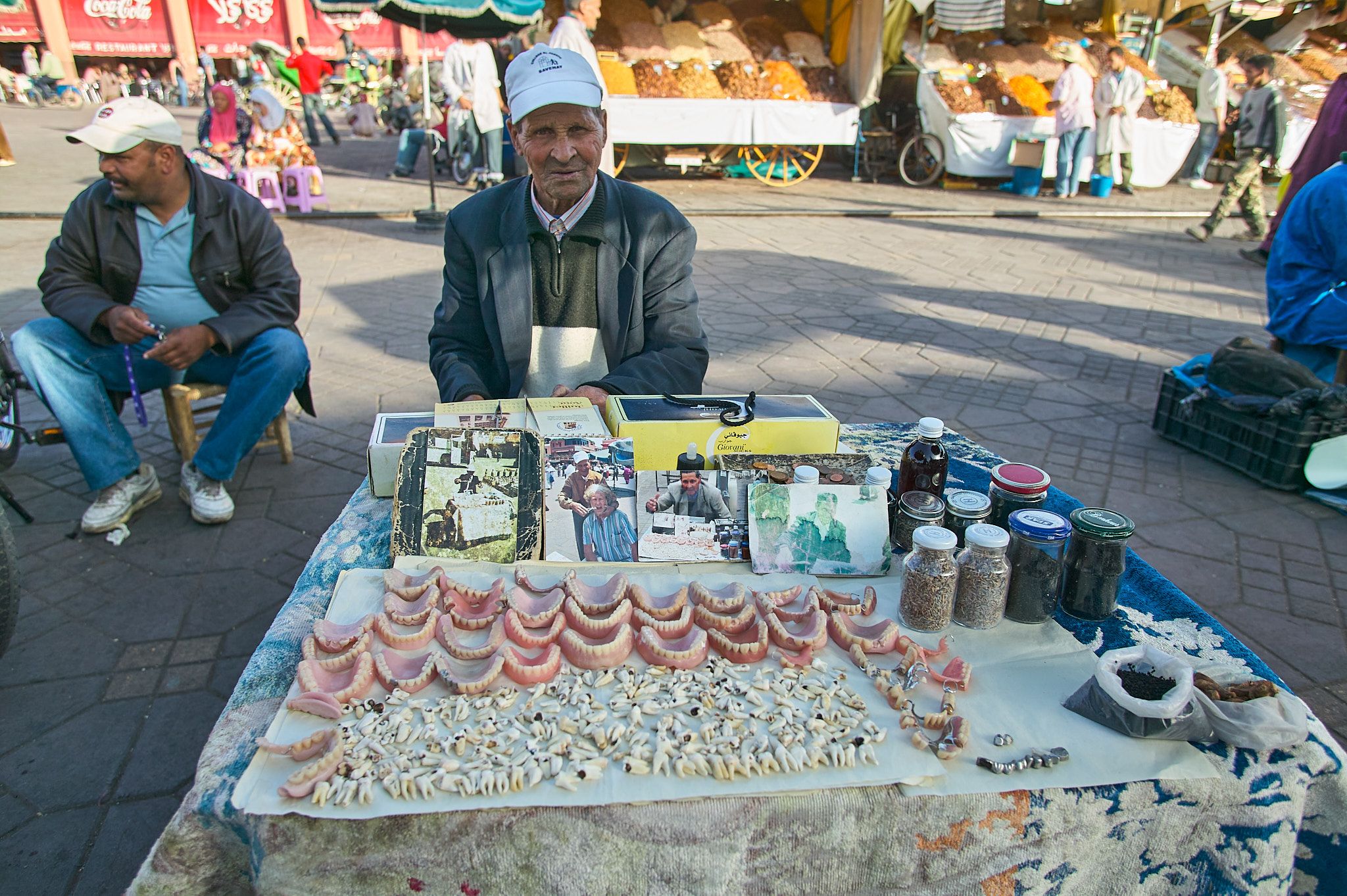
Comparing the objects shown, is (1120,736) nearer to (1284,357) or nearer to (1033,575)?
(1033,575)

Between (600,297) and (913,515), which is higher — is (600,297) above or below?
above

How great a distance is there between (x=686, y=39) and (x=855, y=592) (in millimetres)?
10953

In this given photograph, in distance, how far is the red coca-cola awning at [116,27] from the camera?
25.4 metres

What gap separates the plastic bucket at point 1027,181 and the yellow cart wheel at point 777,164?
106 inches

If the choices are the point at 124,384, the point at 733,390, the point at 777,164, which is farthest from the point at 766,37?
the point at 124,384

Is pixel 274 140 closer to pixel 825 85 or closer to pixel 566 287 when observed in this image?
pixel 825 85

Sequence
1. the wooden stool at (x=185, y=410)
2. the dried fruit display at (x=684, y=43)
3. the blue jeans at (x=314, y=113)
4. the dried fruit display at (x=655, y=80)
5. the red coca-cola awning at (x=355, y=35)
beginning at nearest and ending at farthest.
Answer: the wooden stool at (x=185, y=410) → the dried fruit display at (x=655, y=80) → the dried fruit display at (x=684, y=43) → the blue jeans at (x=314, y=113) → the red coca-cola awning at (x=355, y=35)

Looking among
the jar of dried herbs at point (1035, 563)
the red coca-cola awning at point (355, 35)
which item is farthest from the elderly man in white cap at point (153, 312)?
the red coca-cola awning at point (355, 35)

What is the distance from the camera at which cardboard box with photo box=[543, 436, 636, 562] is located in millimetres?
1634

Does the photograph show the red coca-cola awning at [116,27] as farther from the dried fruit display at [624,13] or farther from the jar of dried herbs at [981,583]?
the jar of dried herbs at [981,583]

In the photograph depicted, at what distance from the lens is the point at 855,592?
1563 mm

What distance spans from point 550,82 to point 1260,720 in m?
1.92

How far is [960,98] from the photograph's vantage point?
1094 cm

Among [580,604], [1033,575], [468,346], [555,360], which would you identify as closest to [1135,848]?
[1033,575]
